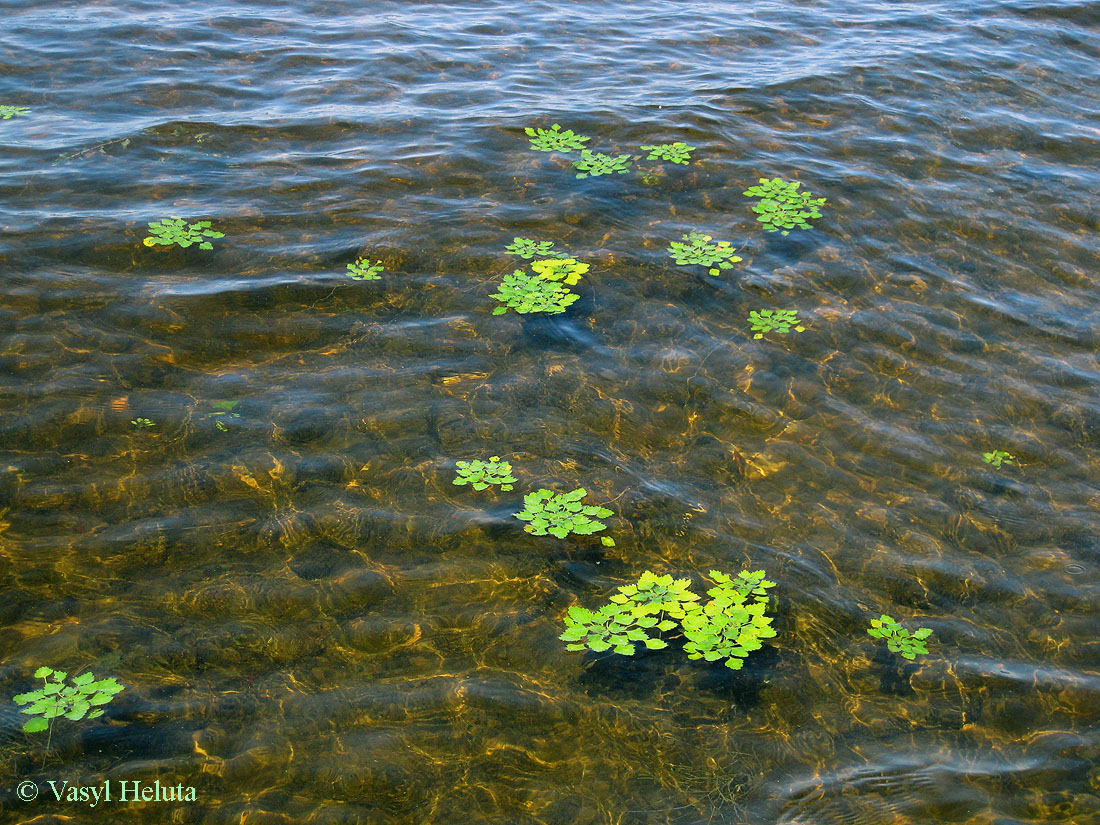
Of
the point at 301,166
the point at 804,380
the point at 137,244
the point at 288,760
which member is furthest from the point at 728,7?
the point at 288,760

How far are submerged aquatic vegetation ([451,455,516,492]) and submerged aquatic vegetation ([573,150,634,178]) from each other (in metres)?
4.58

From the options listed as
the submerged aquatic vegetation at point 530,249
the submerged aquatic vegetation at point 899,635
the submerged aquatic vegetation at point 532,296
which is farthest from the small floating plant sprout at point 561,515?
the submerged aquatic vegetation at point 530,249

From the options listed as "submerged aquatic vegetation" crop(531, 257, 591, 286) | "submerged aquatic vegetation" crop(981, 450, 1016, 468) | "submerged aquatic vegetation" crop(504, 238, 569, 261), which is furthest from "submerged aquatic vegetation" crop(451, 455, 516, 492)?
"submerged aquatic vegetation" crop(981, 450, 1016, 468)

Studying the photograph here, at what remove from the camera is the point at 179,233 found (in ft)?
26.9

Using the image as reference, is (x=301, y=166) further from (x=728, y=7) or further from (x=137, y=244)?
(x=728, y=7)

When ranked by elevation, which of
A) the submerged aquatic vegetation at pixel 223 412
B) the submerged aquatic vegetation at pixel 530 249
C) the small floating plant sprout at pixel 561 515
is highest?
the submerged aquatic vegetation at pixel 530 249

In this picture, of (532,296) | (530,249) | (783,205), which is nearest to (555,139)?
(530,249)

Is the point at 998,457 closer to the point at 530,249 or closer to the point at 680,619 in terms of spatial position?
the point at 680,619

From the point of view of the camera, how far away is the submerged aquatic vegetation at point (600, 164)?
32.1 ft

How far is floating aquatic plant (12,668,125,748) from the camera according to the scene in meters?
4.47

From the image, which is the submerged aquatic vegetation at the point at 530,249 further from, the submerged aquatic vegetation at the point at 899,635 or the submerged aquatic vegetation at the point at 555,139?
the submerged aquatic vegetation at the point at 899,635

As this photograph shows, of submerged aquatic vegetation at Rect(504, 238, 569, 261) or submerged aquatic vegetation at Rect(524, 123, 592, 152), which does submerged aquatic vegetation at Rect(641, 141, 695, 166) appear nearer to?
submerged aquatic vegetation at Rect(524, 123, 592, 152)

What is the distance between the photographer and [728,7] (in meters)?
15.0

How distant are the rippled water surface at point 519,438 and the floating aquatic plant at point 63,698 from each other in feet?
0.30
